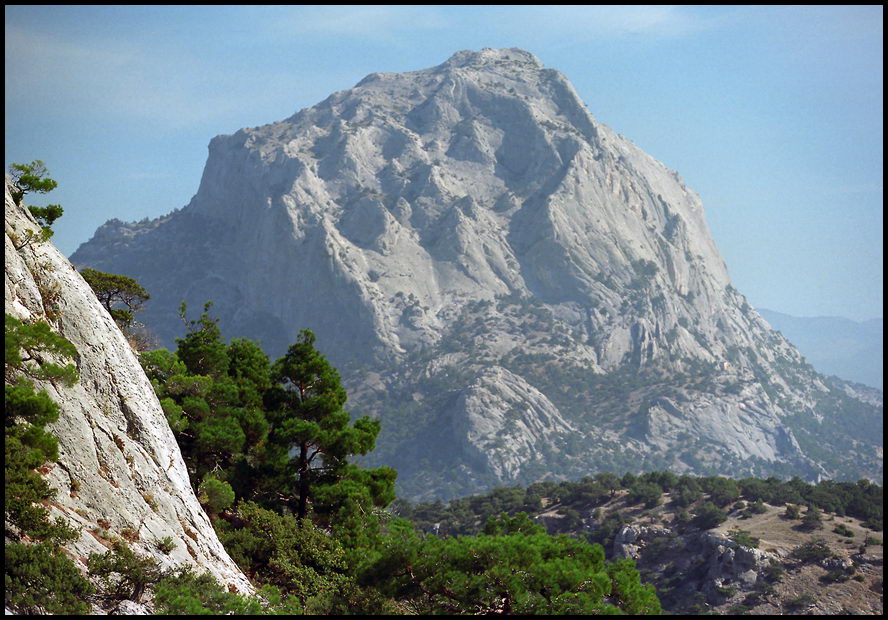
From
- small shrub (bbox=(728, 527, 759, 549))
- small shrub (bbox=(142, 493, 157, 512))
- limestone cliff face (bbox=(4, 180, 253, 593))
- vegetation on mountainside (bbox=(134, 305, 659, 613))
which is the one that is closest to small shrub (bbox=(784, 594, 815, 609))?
small shrub (bbox=(728, 527, 759, 549))

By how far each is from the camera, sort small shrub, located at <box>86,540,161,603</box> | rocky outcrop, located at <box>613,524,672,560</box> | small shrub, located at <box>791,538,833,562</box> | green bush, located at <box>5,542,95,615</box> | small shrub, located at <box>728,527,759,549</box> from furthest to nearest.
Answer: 1. rocky outcrop, located at <box>613,524,672,560</box>
2. small shrub, located at <box>728,527,759,549</box>
3. small shrub, located at <box>791,538,833,562</box>
4. small shrub, located at <box>86,540,161,603</box>
5. green bush, located at <box>5,542,95,615</box>

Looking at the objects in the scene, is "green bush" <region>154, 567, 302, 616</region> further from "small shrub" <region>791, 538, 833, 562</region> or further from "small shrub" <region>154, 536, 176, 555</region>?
"small shrub" <region>791, 538, 833, 562</region>

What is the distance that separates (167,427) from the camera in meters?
29.7

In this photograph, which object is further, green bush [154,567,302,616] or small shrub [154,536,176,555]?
small shrub [154,536,176,555]

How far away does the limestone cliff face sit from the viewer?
80.1 feet

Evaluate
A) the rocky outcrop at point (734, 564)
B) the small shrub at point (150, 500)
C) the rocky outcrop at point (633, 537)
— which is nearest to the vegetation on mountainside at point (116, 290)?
the small shrub at point (150, 500)

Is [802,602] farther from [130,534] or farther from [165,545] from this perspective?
[130,534]

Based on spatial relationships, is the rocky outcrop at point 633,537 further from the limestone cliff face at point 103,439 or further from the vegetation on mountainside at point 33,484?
the vegetation on mountainside at point 33,484

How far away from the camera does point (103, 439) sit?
25547 mm

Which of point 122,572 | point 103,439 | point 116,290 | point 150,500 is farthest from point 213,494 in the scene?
point 116,290

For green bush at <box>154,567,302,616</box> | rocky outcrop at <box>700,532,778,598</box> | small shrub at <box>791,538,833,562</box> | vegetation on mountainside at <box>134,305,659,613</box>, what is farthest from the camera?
rocky outcrop at <box>700,532,778,598</box>

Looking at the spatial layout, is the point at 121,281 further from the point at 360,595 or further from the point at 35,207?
the point at 360,595

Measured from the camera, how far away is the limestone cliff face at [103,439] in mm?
24406

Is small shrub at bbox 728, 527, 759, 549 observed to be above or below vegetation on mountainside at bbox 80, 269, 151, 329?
below
